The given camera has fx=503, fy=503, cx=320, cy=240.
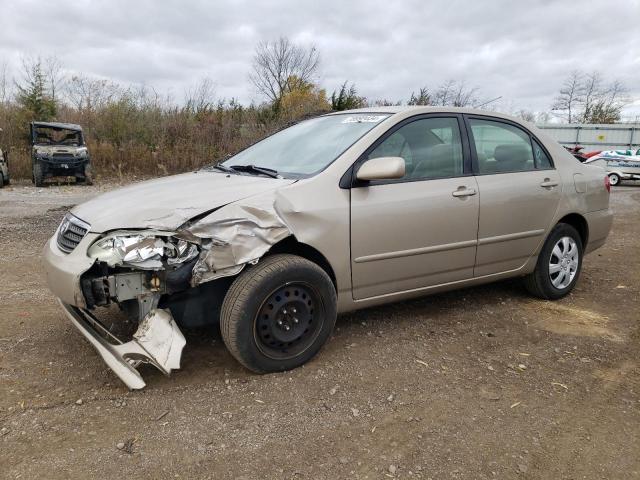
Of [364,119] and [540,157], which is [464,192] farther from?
[540,157]

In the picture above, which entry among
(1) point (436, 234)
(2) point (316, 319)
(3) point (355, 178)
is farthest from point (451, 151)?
(2) point (316, 319)

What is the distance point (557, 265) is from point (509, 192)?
Answer: 1027 millimetres

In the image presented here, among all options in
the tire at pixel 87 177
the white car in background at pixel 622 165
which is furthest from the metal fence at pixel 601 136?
the tire at pixel 87 177

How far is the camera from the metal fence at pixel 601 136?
23344 millimetres

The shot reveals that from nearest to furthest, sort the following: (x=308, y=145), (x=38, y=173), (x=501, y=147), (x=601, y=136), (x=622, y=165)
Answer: (x=308, y=145)
(x=501, y=147)
(x=38, y=173)
(x=622, y=165)
(x=601, y=136)

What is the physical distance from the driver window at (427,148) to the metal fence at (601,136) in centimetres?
2214

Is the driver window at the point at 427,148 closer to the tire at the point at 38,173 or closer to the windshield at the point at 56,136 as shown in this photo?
the tire at the point at 38,173

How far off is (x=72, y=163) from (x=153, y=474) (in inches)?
559

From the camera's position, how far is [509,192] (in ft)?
12.9

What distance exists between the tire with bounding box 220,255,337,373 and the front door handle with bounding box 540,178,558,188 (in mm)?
2211

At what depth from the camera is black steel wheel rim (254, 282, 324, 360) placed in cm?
295

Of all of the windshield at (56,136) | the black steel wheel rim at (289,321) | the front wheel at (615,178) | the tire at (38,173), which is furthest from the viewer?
the front wheel at (615,178)

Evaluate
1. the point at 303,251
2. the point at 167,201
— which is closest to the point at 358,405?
the point at 303,251

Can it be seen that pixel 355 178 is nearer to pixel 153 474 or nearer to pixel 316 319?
pixel 316 319
